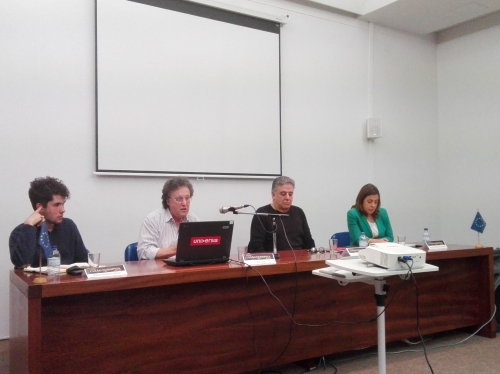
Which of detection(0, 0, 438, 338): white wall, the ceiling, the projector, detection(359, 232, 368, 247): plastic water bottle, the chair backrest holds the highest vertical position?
the ceiling

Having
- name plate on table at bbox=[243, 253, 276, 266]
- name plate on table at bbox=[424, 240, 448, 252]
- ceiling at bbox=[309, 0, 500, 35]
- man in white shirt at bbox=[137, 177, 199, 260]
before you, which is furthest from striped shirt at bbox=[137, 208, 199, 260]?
ceiling at bbox=[309, 0, 500, 35]

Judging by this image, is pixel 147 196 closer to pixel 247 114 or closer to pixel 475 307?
pixel 247 114

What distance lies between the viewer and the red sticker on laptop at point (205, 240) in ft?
7.26

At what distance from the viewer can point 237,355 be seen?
7.62 feet

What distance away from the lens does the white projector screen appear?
11.2ft

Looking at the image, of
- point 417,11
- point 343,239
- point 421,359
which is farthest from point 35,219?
point 417,11

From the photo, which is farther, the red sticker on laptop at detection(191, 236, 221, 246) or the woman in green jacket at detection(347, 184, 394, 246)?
the woman in green jacket at detection(347, 184, 394, 246)

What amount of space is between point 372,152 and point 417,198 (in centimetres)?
86

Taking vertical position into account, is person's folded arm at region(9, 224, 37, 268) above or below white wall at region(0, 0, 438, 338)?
below

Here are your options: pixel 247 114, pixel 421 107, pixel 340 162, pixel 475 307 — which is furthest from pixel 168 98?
pixel 421 107

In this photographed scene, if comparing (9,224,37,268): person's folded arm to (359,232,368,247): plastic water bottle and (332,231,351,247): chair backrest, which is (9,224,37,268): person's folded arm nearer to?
(359,232,368,247): plastic water bottle

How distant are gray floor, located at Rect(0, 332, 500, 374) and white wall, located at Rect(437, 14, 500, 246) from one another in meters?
2.07

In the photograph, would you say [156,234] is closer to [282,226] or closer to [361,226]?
[282,226]

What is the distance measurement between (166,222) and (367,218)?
4.98 ft
